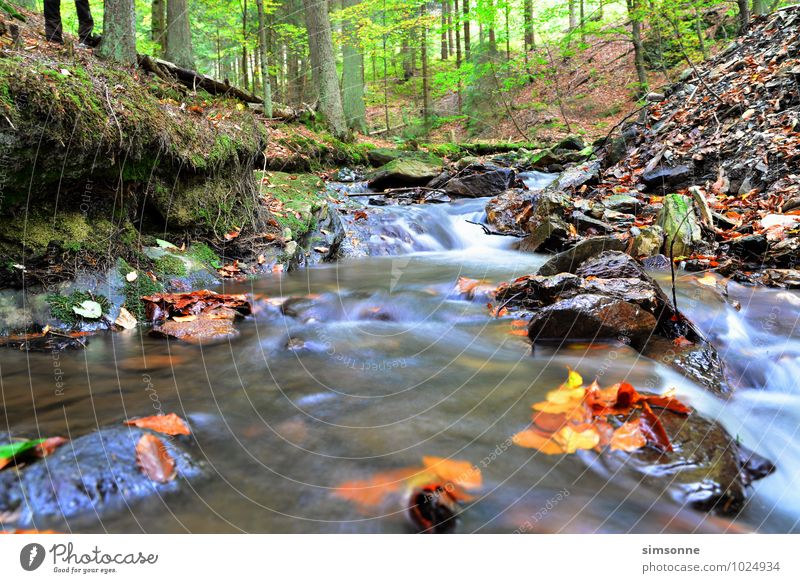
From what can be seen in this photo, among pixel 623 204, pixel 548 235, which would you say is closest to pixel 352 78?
pixel 623 204

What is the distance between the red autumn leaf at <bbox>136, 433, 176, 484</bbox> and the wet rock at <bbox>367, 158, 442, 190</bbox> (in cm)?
911

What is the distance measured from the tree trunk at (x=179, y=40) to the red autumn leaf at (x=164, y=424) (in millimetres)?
10557

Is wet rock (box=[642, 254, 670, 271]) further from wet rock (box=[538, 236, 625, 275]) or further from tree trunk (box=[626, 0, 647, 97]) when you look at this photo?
tree trunk (box=[626, 0, 647, 97])

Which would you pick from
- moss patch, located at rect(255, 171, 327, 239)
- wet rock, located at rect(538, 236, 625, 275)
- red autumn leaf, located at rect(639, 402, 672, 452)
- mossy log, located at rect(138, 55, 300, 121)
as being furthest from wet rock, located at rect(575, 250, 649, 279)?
mossy log, located at rect(138, 55, 300, 121)

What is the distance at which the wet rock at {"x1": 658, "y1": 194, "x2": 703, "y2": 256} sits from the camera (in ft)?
18.6

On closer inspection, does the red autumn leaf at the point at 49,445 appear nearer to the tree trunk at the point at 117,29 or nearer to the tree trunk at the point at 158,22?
the tree trunk at the point at 117,29

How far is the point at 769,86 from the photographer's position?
8133mm

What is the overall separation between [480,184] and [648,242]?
5.22 m

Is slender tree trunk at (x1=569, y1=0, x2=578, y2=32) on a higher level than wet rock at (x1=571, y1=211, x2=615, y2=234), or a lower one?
higher

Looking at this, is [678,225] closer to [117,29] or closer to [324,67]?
[117,29]

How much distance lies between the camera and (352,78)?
15.1 meters

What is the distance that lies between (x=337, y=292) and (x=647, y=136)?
8.82m

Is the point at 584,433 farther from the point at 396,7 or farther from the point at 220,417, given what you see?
the point at 396,7
